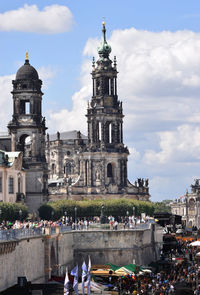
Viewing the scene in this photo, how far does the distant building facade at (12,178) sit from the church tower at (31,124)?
670cm

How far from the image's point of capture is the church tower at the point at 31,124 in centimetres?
12569

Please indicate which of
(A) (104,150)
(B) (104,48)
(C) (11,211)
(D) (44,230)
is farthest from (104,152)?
(D) (44,230)

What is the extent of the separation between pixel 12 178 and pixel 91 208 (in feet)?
80.1

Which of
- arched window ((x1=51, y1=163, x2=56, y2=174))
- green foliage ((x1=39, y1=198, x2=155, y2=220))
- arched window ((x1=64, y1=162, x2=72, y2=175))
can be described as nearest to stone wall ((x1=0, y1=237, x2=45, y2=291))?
green foliage ((x1=39, y1=198, x2=155, y2=220))

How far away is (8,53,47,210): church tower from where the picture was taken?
126 metres

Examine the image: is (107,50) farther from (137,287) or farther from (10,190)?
(137,287)

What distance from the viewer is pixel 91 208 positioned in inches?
5315

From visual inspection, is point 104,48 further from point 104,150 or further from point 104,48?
point 104,150

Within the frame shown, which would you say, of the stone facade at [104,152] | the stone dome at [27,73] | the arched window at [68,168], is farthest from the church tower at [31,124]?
the arched window at [68,168]

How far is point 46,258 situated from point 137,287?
7.73 metres

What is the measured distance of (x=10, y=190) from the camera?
372 ft

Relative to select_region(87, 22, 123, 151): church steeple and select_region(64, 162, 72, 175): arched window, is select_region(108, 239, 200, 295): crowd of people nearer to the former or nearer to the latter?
select_region(87, 22, 123, 151): church steeple

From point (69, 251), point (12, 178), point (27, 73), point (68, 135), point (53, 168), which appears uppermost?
point (27, 73)

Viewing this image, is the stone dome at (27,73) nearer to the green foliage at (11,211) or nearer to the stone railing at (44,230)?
the green foliage at (11,211)
